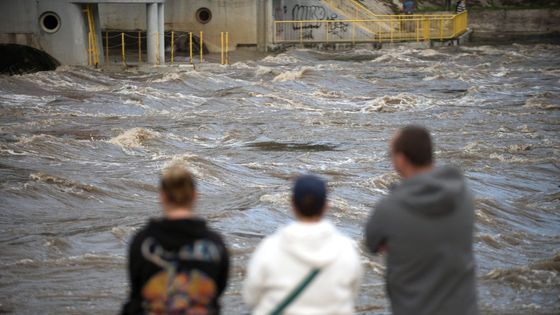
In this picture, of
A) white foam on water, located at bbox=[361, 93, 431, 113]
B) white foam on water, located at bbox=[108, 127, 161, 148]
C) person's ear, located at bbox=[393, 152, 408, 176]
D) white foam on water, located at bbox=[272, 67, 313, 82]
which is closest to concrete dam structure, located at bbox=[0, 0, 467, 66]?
white foam on water, located at bbox=[272, 67, 313, 82]

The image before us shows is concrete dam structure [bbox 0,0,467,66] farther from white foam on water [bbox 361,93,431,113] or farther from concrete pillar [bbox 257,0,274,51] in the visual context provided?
white foam on water [bbox 361,93,431,113]

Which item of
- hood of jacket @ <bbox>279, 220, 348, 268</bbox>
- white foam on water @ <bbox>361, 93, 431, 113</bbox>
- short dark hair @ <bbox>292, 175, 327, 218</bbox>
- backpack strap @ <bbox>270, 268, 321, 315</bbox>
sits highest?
short dark hair @ <bbox>292, 175, 327, 218</bbox>

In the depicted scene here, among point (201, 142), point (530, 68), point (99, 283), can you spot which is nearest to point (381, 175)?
point (201, 142)

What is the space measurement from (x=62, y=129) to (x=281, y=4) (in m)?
25.9

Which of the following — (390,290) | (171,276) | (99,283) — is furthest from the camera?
(99,283)

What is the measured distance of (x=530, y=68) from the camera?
3912 centimetres

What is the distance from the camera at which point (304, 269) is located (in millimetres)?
4547

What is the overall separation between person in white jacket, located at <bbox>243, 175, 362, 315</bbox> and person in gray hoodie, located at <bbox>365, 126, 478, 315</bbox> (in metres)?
0.28

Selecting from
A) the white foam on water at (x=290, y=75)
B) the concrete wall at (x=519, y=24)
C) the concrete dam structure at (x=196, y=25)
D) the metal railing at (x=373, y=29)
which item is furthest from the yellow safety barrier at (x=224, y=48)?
the concrete wall at (x=519, y=24)

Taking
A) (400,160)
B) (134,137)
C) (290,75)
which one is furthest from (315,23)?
(400,160)

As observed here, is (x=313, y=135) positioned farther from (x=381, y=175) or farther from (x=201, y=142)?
(x=381, y=175)

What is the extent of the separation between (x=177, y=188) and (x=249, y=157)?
15.7 metres

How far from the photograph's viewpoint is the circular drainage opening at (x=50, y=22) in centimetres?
3512

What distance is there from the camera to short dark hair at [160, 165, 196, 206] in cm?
451
